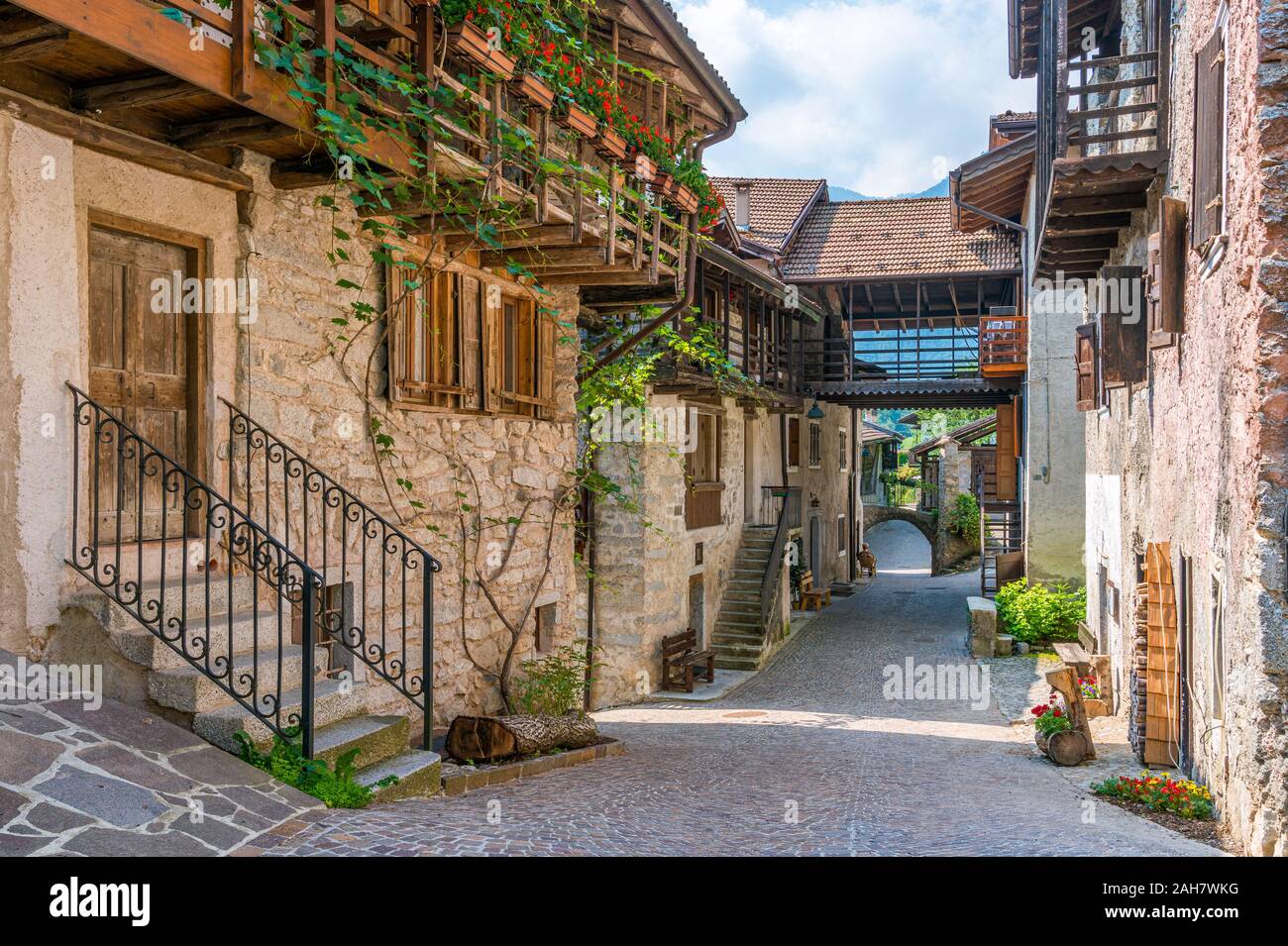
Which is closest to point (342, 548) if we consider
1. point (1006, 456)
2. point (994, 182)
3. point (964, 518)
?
point (994, 182)

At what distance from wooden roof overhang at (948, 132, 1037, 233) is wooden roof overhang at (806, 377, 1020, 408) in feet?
10.9

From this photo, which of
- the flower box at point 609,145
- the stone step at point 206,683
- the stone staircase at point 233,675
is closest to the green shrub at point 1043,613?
the flower box at point 609,145

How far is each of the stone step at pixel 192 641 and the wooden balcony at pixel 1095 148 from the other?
7424mm

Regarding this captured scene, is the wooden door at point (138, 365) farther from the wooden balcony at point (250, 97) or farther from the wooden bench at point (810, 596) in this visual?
the wooden bench at point (810, 596)

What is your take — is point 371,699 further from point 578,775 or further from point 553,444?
point 553,444

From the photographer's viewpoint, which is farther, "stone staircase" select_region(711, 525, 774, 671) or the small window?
"stone staircase" select_region(711, 525, 774, 671)

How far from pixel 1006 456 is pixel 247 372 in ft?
58.4

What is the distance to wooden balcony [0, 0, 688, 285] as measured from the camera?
466 cm

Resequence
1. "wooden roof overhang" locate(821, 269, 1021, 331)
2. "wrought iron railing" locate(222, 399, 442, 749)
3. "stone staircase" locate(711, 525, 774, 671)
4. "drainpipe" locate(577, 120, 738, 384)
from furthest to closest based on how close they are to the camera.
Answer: "wooden roof overhang" locate(821, 269, 1021, 331) → "stone staircase" locate(711, 525, 774, 671) → "drainpipe" locate(577, 120, 738, 384) → "wrought iron railing" locate(222, 399, 442, 749)

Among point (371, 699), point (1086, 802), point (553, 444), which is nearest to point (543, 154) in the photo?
point (553, 444)

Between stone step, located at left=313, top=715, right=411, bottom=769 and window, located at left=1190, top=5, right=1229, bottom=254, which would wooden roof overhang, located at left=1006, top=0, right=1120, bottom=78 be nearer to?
window, located at left=1190, top=5, right=1229, bottom=254

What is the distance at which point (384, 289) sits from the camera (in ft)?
24.0

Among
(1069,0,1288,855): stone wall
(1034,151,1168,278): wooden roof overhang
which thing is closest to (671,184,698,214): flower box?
(1034,151,1168,278): wooden roof overhang
